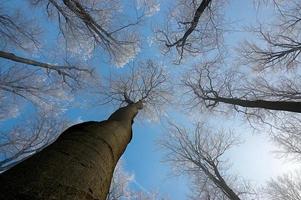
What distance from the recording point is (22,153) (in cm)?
1041

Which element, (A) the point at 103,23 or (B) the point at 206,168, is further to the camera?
(B) the point at 206,168

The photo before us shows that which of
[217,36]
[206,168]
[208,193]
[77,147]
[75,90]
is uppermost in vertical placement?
[217,36]

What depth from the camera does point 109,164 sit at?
1663 mm

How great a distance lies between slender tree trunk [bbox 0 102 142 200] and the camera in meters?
0.99

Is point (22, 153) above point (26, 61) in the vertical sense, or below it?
below

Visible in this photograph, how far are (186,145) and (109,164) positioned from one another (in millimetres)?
10587

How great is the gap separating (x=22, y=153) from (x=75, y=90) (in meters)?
3.48

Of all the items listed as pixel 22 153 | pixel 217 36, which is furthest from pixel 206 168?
pixel 22 153

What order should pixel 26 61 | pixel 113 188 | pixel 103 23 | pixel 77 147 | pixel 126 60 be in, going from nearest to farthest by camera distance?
1. pixel 77 147
2. pixel 26 61
3. pixel 103 23
4. pixel 126 60
5. pixel 113 188

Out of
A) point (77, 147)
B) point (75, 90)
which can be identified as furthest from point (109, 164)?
point (75, 90)

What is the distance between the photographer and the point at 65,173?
45.7 inches

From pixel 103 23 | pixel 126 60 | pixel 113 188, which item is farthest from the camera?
pixel 113 188

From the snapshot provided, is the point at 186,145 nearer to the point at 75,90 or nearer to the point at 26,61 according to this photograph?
the point at 75,90

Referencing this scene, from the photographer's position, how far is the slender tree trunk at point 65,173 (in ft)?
3.25
